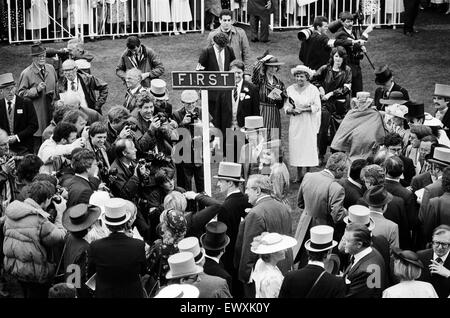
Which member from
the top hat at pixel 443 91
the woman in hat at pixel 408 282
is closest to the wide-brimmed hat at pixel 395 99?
the top hat at pixel 443 91

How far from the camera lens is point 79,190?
34.2 feet

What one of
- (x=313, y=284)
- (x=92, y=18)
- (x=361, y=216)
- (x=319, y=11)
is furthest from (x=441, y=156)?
(x=92, y=18)

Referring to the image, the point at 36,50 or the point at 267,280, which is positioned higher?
the point at 36,50

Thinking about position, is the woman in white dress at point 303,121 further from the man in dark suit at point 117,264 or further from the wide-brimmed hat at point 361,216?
the man in dark suit at point 117,264

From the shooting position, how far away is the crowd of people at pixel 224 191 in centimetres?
890

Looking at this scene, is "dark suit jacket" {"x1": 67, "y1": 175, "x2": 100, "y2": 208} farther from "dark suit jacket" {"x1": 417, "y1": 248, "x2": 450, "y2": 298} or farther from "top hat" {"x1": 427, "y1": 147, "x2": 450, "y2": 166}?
"top hat" {"x1": 427, "y1": 147, "x2": 450, "y2": 166}

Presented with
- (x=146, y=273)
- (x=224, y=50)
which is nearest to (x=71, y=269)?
(x=146, y=273)

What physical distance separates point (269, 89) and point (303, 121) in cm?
66

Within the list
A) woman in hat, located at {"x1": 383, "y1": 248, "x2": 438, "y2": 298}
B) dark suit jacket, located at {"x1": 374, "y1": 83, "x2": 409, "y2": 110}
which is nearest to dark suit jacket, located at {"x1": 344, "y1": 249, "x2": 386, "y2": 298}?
woman in hat, located at {"x1": 383, "y1": 248, "x2": 438, "y2": 298}

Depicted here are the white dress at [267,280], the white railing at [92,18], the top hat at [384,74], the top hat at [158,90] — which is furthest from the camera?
the white railing at [92,18]

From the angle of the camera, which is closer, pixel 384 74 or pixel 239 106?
pixel 239 106

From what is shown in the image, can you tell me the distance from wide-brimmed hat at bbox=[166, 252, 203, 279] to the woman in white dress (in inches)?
245

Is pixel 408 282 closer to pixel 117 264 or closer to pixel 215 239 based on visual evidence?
pixel 215 239
